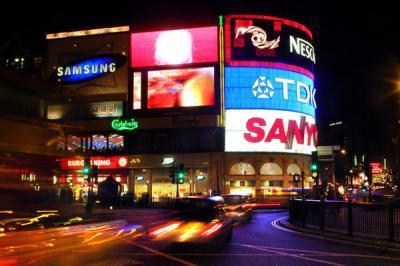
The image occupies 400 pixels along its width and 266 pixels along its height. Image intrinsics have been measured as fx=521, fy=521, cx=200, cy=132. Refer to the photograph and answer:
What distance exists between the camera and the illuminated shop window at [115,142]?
68625 mm

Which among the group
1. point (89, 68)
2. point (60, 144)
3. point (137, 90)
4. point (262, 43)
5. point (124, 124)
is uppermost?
point (262, 43)

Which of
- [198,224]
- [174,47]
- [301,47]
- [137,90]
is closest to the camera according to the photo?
[198,224]

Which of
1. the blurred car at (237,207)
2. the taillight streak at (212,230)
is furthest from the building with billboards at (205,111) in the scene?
the taillight streak at (212,230)

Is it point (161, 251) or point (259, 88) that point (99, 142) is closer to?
point (259, 88)

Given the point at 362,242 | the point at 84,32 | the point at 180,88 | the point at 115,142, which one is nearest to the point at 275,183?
the point at 180,88

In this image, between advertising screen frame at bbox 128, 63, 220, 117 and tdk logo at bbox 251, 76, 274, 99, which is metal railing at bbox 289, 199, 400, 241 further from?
tdk logo at bbox 251, 76, 274, 99

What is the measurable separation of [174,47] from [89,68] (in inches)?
519

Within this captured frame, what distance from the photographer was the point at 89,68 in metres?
73.2

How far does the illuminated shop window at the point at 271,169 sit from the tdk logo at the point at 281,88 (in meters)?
8.86

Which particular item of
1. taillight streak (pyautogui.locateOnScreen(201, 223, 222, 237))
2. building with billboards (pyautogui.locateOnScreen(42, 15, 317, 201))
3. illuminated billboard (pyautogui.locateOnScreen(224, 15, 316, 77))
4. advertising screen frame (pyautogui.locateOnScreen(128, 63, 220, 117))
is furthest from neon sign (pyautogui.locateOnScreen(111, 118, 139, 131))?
taillight streak (pyautogui.locateOnScreen(201, 223, 222, 237))

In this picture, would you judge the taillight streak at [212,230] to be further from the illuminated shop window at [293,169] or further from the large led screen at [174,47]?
the illuminated shop window at [293,169]

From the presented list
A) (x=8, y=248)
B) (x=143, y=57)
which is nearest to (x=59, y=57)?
(x=143, y=57)

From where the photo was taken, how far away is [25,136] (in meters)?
11.7

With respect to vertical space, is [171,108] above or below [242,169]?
above
